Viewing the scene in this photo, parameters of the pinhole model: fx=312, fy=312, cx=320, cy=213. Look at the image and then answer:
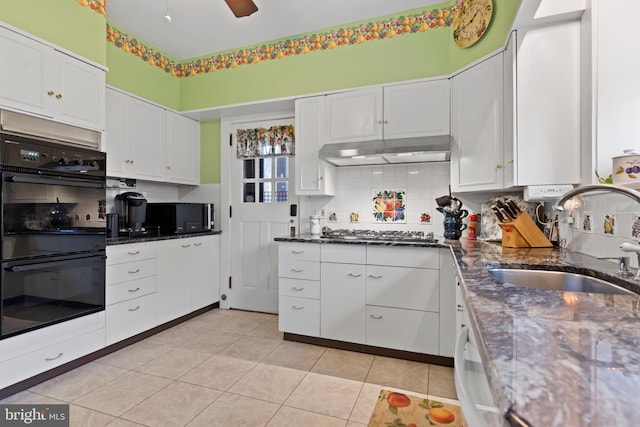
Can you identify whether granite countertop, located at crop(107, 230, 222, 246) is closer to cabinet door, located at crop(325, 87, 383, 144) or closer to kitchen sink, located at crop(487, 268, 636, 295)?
cabinet door, located at crop(325, 87, 383, 144)

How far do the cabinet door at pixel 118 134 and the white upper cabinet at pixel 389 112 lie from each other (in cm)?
182

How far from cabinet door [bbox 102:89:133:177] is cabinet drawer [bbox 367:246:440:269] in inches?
90.4

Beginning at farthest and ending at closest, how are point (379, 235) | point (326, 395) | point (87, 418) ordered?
point (379, 235) → point (326, 395) → point (87, 418)

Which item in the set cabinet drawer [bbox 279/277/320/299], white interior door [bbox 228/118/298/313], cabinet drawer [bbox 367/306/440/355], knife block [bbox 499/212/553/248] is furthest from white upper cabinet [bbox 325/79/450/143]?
cabinet drawer [bbox 367/306/440/355]

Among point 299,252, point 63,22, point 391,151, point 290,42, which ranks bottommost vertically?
point 299,252

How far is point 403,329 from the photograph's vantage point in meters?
2.35

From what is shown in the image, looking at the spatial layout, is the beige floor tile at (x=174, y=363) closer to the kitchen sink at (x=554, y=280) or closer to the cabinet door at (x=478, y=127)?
the kitchen sink at (x=554, y=280)

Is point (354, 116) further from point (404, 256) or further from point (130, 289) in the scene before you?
point (130, 289)

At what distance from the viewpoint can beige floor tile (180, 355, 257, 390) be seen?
2.06 m

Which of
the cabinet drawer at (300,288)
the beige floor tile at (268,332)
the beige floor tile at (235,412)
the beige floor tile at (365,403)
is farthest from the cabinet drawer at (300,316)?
the beige floor tile at (235,412)

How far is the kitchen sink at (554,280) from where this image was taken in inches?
47.5

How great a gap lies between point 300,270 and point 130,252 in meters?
1.41

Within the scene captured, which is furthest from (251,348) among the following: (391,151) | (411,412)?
(391,151)

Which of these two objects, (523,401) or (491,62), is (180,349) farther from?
(491,62)
